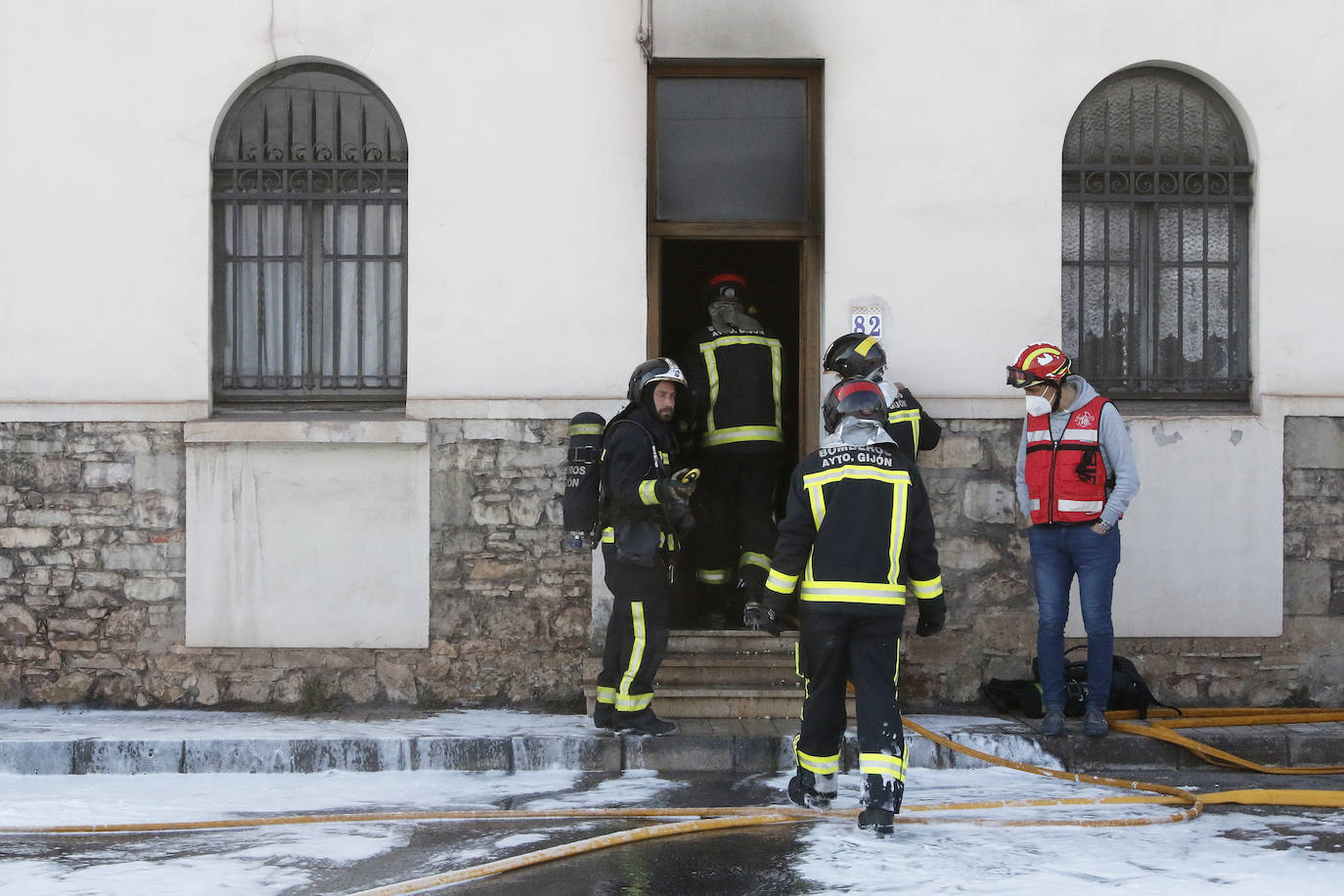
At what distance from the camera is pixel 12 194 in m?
9.45

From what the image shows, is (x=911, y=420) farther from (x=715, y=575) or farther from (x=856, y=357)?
(x=715, y=575)

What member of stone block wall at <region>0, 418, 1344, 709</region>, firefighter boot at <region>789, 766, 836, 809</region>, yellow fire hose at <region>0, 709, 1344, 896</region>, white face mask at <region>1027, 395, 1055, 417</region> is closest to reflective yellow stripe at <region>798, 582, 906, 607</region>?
firefighter boot at <region>789, 766, 836, 809</region>

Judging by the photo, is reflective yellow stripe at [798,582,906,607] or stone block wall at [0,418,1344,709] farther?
stone block wall at [0,418,1344,709]

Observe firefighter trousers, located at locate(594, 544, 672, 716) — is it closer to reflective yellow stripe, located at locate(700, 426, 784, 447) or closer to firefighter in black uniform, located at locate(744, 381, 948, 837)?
reflective yellow stripe, located at locate(700, 426, 784, 447)

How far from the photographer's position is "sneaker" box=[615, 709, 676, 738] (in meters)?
8.27

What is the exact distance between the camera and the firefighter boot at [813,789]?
6.84m

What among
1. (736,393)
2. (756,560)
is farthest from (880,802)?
(736,393)

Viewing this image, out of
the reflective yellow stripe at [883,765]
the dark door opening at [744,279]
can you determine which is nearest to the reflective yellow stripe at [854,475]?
the reflective yellow stripe at [883,765]

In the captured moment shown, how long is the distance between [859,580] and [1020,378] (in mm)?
2212

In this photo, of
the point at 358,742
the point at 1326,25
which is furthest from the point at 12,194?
the point at 1326,25

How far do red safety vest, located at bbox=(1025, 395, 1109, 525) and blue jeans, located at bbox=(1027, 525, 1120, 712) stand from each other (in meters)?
0.11

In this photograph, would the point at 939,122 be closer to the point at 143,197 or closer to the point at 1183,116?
the point at 1183,116

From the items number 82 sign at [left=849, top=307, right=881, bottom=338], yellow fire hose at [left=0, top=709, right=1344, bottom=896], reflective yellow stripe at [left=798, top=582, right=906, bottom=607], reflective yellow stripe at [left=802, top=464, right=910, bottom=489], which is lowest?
yellow fire hose at [left=0, top=709, right=1344, bottom=896]

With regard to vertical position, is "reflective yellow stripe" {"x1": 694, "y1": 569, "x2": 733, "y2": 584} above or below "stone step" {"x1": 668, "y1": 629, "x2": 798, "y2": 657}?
above
